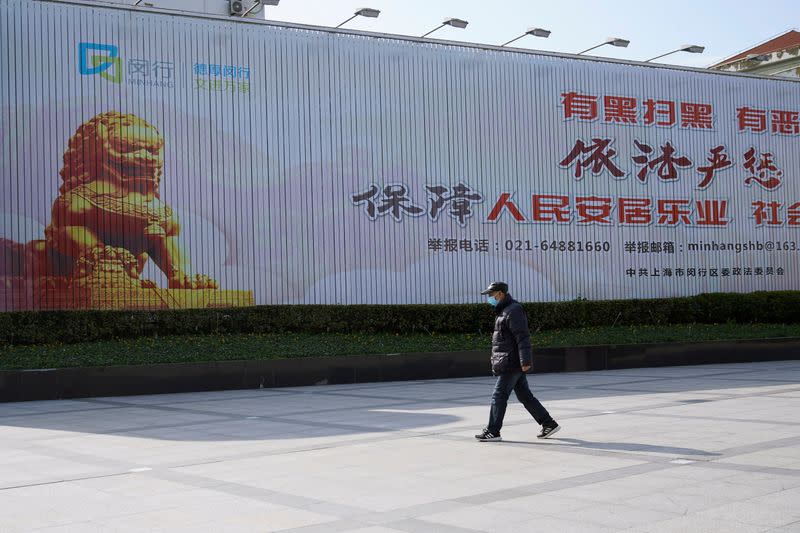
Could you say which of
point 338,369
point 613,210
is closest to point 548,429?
point 338,369

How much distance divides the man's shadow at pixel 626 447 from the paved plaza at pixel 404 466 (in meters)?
0.02

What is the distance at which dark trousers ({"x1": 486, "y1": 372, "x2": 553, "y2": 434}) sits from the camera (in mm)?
9172

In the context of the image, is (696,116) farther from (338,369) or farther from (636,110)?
(338,369)

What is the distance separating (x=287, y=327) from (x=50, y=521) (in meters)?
12.5

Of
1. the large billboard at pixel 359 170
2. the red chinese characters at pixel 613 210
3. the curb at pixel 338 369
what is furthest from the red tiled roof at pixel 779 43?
the curb at pixel 338 369

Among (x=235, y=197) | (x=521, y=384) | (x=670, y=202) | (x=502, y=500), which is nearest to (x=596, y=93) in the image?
(x=670, y=202)

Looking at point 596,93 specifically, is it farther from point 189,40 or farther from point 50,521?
point 50,521

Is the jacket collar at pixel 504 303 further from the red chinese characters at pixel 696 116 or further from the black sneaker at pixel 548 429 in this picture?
the red chinese characters at pixel 696 116

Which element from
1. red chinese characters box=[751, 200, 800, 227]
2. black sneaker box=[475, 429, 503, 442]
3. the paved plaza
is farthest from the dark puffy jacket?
red chinese characters box=[751, 200, 800, 227]

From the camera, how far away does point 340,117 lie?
20.3 meters

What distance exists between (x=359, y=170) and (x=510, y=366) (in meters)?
11.7

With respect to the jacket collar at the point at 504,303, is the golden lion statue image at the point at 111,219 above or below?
above

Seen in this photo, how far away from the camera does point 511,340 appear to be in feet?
30.6

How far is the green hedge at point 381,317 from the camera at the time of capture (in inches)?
667
